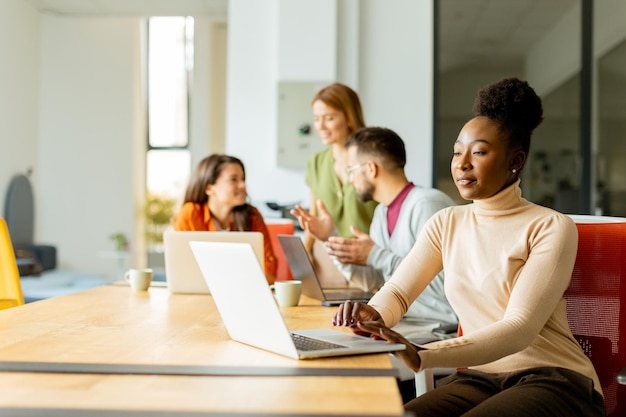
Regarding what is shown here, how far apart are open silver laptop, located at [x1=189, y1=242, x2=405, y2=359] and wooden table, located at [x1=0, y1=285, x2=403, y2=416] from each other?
0.08 ft

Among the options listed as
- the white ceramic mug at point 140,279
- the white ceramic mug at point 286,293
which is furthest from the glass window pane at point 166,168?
the white ceramic mug at point 286,293

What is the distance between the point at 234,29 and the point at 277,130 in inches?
30.8

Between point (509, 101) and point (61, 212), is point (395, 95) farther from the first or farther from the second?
point (61, 212)

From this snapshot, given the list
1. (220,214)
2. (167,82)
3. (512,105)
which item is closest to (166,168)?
(167,82)

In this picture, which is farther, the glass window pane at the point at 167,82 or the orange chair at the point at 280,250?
the glass window pane at the point at 167,82

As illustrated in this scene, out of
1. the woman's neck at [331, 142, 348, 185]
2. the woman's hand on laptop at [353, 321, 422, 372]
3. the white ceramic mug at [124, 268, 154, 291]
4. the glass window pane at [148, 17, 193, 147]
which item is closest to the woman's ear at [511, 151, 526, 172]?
the woman's hand on laptop at [353, 321, 422, 372]

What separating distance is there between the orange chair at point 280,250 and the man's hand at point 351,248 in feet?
2.36

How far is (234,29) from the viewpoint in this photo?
5.54 meters

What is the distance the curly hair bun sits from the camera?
6.17 feet

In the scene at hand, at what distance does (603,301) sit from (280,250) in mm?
1887

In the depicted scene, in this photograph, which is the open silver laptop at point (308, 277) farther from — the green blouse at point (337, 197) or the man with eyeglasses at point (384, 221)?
the green blouse at point (337, 197)

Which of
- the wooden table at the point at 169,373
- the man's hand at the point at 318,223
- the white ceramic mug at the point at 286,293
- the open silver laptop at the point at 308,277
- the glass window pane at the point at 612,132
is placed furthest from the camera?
the glass window pane at the point at 612,132

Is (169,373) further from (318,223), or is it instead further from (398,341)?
(318,223)

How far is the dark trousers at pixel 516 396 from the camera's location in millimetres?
1594
